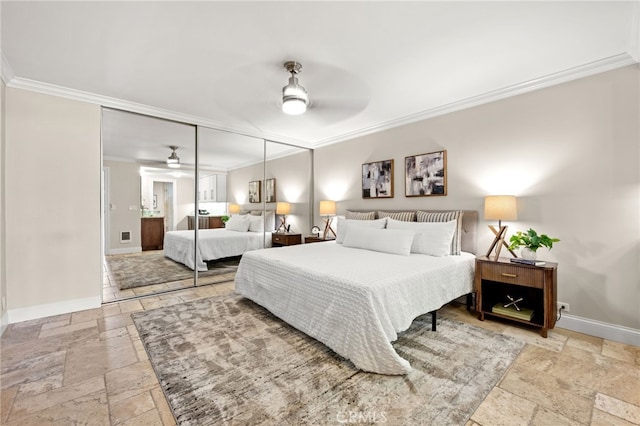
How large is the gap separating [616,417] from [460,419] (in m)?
0.88

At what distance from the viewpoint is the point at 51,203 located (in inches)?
116

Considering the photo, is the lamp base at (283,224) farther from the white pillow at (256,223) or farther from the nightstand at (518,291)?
the nightstand at (518,291)

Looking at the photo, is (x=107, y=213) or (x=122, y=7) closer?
(x=122, y=7)

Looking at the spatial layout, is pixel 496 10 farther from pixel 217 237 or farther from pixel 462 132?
pixel 217 237

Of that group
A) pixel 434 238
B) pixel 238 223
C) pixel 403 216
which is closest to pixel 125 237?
pixel 238 223

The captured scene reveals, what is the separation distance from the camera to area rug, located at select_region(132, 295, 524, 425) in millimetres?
1536

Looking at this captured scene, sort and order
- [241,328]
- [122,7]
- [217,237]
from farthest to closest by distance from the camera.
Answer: [217,237] → [241,328] → [122,7]

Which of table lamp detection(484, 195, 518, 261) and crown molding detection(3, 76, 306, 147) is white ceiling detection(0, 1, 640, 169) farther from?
table lamp detection(484, 195, 518, 261)

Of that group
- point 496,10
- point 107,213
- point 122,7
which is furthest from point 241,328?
point 496,10

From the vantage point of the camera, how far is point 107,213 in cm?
347

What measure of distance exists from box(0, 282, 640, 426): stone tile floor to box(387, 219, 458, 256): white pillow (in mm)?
855

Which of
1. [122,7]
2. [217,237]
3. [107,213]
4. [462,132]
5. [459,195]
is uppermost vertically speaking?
[122,7]

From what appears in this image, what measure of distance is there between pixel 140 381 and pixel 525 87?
4.22 meters

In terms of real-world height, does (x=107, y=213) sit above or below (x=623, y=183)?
below
